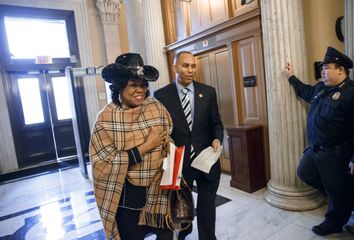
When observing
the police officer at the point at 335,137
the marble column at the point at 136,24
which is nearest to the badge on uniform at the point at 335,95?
the police officer at the point at 335,137

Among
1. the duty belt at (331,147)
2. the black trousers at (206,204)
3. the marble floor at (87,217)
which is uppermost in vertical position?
the duty belt at (331,147)

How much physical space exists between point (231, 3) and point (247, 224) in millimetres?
2662

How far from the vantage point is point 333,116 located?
1955 mm

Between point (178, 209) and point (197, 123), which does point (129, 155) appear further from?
point (197, 123)

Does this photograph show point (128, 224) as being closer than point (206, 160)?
Yes

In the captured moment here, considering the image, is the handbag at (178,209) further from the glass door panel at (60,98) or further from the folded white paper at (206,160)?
the glass door panel at (60,98)

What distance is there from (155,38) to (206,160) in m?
2.98

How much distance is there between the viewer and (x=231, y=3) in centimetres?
325

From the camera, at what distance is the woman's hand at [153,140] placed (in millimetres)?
1224

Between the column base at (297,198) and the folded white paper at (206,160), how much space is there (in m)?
1.31

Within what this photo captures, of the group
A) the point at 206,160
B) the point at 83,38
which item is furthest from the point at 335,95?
the point at 83,38

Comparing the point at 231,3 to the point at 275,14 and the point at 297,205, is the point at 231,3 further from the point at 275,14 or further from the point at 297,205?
the point at 297,205

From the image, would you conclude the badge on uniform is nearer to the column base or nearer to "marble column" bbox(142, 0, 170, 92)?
the column base

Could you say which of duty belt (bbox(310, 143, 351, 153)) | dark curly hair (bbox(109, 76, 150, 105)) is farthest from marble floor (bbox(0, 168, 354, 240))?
dark curly hair (bbox(109, 76, 150, 105))
